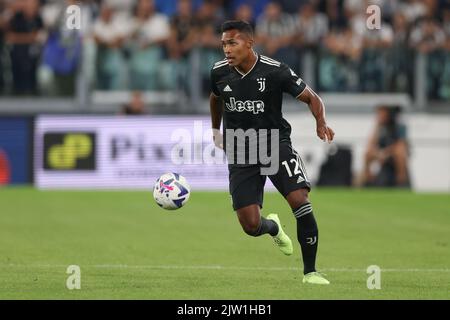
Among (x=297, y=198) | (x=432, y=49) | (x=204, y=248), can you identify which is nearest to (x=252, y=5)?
(x=432, y=49)

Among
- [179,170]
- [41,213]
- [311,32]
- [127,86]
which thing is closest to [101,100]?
[127,86]

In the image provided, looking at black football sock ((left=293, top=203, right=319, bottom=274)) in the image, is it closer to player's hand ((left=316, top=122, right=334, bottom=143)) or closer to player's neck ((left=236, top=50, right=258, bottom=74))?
player's hand ((left=316, top=122, right=334, bottom=143))

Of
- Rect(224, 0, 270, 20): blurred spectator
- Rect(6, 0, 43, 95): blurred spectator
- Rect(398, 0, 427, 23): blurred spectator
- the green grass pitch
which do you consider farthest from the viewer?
Rect(398, 0, 427, 23): blurred spectator

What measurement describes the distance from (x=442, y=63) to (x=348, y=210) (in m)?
6.91

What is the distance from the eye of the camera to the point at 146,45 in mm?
24609

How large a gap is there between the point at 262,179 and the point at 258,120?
0.57 meters

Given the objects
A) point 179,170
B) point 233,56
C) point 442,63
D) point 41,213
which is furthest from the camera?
point 442,63

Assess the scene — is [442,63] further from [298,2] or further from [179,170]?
[179,170]

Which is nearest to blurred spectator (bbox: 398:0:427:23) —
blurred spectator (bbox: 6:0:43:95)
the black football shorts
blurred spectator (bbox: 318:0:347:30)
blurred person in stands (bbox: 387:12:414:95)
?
blurred person in stands (bbox: 387:12:414:95)

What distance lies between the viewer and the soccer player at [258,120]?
1058 cm

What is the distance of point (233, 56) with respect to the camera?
34.7ft

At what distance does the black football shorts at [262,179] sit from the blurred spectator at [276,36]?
44.6 ft

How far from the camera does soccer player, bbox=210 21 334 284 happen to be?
10.6m
